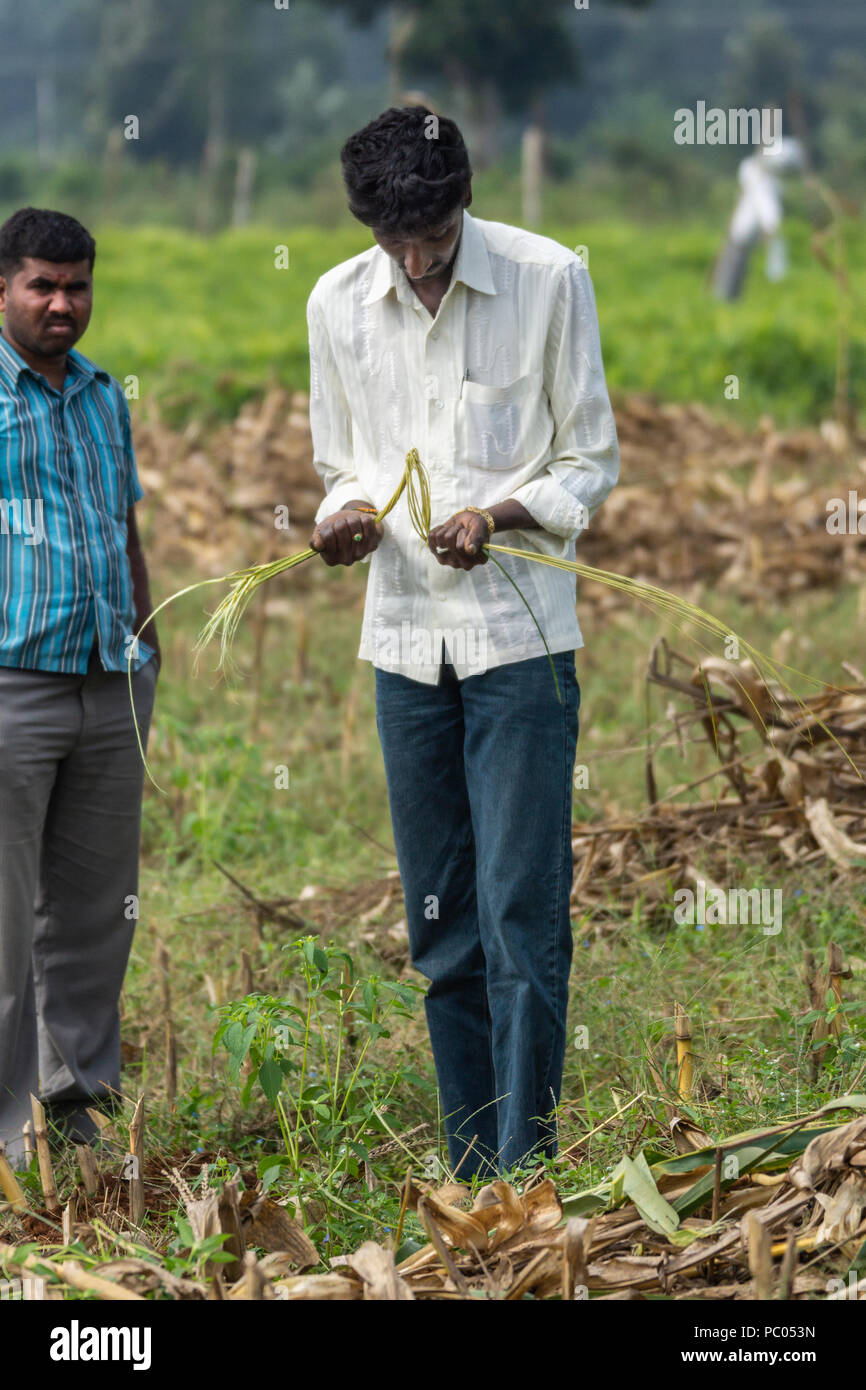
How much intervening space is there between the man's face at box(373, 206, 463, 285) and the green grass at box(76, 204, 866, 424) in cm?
768

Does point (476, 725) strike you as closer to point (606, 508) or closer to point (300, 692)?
point (300, 692)

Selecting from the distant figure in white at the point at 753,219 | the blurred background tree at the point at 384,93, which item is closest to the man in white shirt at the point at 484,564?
the distant figure in white at the point at 753,219

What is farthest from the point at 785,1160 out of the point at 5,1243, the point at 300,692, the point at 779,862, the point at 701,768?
the point at 300,692

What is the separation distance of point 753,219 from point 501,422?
13515mm

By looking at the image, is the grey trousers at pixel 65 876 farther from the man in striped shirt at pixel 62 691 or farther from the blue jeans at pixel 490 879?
the blue jeans at pixel 490 879

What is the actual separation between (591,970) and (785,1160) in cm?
140

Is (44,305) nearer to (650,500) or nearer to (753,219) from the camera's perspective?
(650,500)

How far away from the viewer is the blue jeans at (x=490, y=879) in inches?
106

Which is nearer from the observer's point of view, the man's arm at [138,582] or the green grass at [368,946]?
the green grass at [368,946]

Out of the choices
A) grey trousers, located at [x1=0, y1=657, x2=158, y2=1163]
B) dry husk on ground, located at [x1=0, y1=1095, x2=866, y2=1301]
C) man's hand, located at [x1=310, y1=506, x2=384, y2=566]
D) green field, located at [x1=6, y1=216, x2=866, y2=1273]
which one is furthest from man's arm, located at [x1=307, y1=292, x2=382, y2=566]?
dry husk on ground, located at [x1=0, y1=1095, x2=866, y2=1301]

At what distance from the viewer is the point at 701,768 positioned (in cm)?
520

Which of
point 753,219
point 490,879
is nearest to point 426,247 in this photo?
point 490,879

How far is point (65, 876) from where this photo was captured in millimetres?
3266
